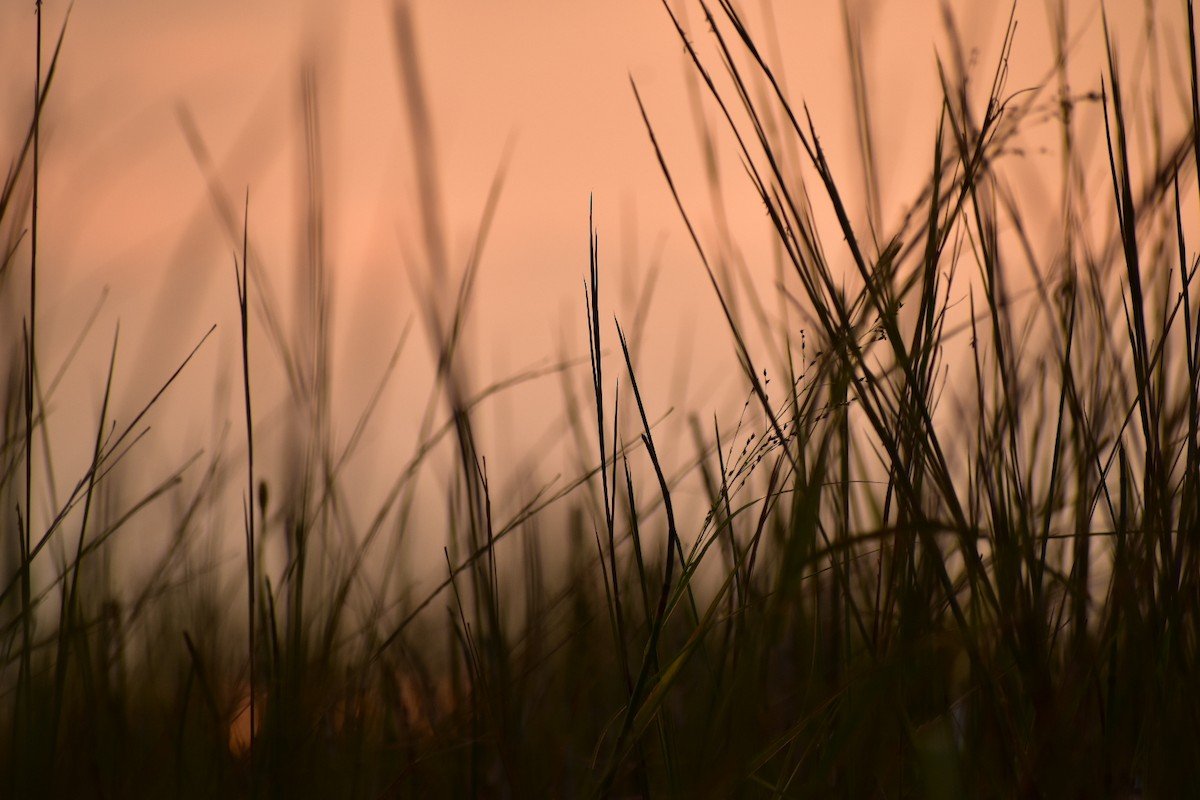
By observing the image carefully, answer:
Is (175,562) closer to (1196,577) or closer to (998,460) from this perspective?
(998,460)

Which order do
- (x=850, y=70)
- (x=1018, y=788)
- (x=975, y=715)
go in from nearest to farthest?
1. (x=1018, y=788)
2. (x=975, y=715)
3. (x=850, y=70)

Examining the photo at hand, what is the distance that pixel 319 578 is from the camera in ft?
3.50

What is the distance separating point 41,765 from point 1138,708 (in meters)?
0.82

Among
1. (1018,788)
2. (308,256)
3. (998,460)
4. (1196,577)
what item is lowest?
(1018,788)

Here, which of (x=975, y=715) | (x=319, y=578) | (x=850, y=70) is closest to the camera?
(x=975, y=715)

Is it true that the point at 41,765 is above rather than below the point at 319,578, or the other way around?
below

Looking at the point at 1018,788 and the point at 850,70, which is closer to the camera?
the point at 1018,788

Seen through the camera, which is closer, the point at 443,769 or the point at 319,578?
the point at 443,769

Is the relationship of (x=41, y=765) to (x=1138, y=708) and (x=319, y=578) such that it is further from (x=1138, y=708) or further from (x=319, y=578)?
(x=1138, y=708)

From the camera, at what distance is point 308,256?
92 centimetres

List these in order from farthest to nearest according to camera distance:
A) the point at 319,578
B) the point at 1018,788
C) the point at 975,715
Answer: the point at 319,578, the point at 975,715, the point at 1018,788

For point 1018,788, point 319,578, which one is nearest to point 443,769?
point 319,578

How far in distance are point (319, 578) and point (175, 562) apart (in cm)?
20

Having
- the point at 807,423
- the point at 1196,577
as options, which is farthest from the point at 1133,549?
the point at 807,423
